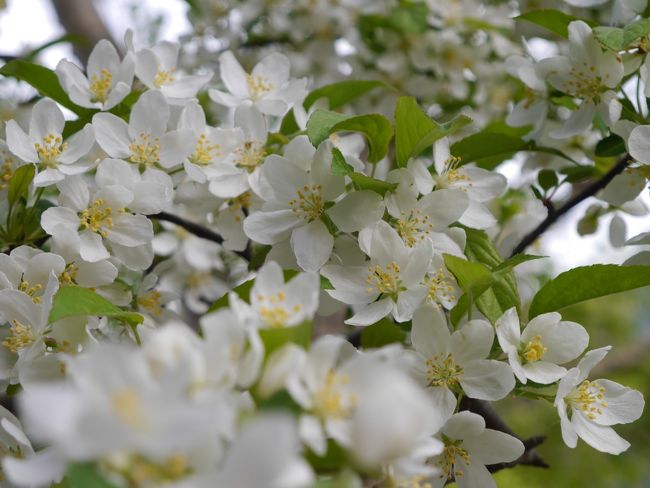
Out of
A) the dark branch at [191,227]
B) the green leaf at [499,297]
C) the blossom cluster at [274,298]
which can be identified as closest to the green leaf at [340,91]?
the blossom cluster at [274,298]

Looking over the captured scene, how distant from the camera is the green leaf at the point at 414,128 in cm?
109

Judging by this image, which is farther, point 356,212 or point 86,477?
point 356,212

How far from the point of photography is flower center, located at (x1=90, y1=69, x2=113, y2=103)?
129 centimetres

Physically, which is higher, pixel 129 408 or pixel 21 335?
pixel 129 408

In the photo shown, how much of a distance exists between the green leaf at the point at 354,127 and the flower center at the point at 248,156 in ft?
0.59

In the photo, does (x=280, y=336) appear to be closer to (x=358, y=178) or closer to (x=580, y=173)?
(x=358, y=178)

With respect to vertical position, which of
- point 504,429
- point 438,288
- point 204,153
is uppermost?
point 204,153

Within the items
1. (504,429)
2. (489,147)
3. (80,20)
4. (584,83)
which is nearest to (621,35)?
(584,83)

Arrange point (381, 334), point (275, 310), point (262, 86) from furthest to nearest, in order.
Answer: point (262, 86)
point (381, 334)
point (275, 310)

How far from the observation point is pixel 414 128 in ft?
3.66

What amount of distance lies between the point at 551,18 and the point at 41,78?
3.10 ft

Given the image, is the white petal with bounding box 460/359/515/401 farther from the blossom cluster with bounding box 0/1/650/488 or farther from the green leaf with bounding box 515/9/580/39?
the green leaf with bounding box 515/9/580/39

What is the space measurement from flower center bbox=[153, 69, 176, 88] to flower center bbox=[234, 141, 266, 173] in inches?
8.4

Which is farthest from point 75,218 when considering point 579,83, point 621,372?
point 621,372
